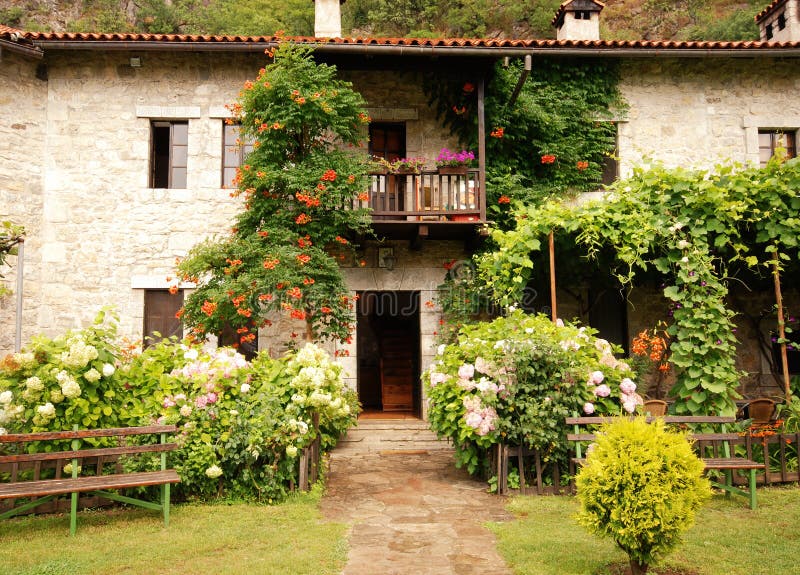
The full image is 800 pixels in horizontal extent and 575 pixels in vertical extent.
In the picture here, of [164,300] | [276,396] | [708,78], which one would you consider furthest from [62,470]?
[708,78]

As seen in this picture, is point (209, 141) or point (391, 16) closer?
point (209, 141)

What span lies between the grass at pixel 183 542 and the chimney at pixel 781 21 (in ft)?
38.0

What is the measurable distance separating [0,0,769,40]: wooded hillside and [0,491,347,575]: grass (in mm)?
17620

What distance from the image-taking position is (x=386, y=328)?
12.7 meters

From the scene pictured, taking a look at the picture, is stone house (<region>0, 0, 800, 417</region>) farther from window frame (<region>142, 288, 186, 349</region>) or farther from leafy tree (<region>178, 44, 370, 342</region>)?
leafy tree (<region>178, 44, 370, 342</region>)

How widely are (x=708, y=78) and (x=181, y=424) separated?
32.1ft

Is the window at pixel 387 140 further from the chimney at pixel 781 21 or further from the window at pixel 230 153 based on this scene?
the chimney at pixel 781 21

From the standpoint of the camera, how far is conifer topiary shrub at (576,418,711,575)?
368cm

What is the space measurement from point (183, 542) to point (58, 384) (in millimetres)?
1894

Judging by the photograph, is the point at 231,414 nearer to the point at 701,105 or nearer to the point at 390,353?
the point at 390,353

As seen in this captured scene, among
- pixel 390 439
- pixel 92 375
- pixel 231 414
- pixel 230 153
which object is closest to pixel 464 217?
pixel 390 439

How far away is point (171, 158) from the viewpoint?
400 inches

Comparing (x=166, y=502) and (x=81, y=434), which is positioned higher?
(x=81, y=434)

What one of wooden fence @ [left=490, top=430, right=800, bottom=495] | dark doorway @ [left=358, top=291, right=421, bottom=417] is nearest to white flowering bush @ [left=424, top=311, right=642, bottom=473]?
wooden fence @ [left=490, top=430, right=800, bottom=495]
